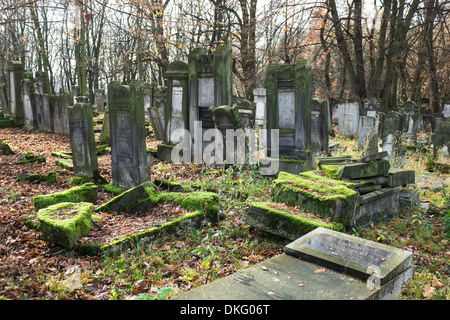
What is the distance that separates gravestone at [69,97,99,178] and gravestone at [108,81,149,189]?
648 mm

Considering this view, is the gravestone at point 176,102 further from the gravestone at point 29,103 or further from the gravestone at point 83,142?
the gravestone at point 29,103

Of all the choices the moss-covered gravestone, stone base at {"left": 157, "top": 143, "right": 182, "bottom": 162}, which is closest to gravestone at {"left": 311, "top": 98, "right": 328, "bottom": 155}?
stone base at {"left": 157, "top": 143, "right": 182, "bottom": 162}

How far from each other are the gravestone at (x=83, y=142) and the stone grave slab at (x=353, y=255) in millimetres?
5603

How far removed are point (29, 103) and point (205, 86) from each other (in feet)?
30.1

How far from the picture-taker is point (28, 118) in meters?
15.5

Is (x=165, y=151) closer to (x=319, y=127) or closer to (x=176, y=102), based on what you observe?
(x=176, y=102)

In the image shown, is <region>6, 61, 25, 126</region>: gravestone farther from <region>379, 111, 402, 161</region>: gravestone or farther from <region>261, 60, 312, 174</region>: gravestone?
<region>379, 111, 402, 161</region>: gravestone

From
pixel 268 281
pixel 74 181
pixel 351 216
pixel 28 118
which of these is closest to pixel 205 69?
pixel 74 181

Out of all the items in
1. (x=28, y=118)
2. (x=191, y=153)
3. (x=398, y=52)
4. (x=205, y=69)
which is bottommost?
(x=191, y=153)

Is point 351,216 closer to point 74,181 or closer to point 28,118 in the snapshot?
point 74,181

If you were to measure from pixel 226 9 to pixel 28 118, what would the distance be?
1010cm

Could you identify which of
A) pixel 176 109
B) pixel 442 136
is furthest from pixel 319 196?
pixel 442 136

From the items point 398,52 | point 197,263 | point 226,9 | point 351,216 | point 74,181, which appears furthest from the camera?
point 226,9

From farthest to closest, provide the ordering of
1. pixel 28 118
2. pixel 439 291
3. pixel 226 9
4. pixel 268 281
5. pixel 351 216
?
pixel 226 9
pixel 28 118
pixel 351 216
pixel 439 291
pixel 268 281
